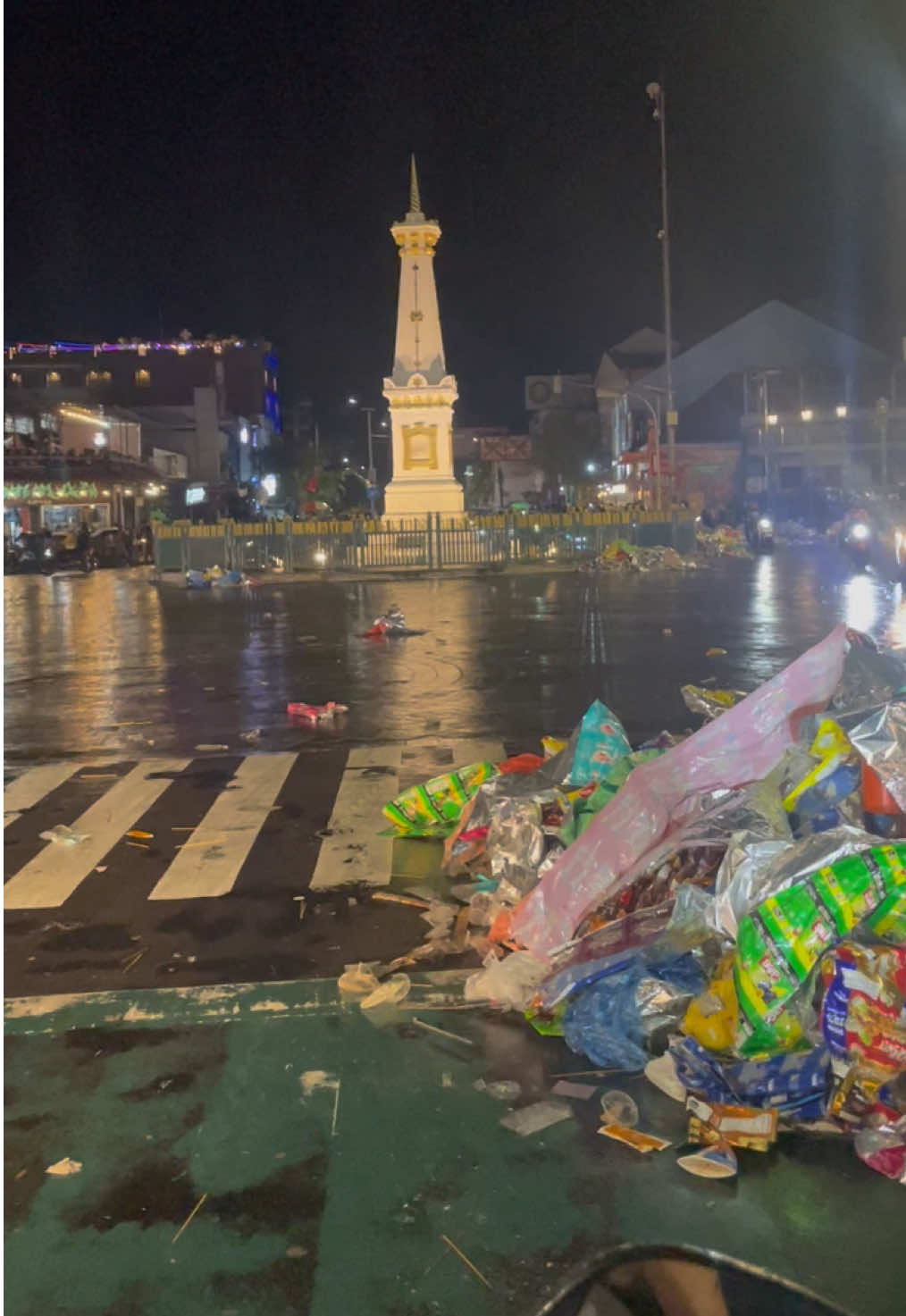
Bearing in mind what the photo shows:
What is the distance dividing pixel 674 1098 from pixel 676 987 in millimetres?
431

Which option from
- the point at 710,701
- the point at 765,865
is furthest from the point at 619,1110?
the point at 710,701

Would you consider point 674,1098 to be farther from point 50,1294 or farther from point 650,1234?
point 50,1294

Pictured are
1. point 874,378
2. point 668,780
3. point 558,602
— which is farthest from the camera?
point 874,378

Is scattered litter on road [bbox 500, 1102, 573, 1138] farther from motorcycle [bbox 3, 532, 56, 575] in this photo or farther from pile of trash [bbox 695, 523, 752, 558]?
motorcycle [bbox 3, 532, 56, 575]

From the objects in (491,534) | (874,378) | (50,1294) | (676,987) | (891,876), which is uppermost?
(874,378)

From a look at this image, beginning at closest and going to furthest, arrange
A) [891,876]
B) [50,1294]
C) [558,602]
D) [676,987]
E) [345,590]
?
[50,1294]
[891,876]
[676,987]
[558,602]
[345,590]

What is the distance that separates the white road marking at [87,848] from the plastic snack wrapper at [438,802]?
1.85 metres

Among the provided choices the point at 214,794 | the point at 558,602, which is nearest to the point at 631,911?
the point at 214,794

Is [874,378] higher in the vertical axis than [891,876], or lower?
higher

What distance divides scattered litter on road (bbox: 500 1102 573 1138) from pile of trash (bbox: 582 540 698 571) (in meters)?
27.1

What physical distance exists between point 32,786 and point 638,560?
24.4 meters

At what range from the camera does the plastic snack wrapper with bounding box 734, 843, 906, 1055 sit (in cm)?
385

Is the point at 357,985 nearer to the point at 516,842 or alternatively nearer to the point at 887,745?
the point at 516,842

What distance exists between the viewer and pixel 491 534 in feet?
109
